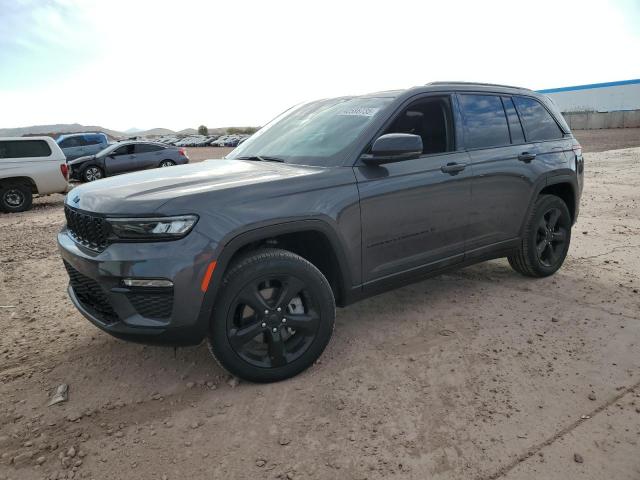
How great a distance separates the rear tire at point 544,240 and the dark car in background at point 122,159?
45.3 ft

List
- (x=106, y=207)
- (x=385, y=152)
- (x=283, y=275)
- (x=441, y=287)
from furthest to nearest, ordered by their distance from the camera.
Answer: (x=441, y=287)
(x=385, y=152)
(x=283, y=275)
(x=106, y=207)

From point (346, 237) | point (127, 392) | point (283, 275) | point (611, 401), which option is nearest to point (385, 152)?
point (346, 237)

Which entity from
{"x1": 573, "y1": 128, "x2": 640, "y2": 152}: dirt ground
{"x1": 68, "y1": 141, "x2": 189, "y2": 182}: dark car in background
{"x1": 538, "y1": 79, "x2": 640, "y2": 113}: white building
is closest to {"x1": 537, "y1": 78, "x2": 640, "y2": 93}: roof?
{"x1": 538, "y1": 79, "x2": 640, "y2": 113}: white building

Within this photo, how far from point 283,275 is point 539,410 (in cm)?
161

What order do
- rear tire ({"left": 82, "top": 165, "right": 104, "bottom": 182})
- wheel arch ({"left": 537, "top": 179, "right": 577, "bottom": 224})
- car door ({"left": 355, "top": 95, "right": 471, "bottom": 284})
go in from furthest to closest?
rear tire ({"left": 82, "top": 165, "right": 104, "bottom": 182}) < wheel arch ({"left": 537, "top": 179, "right": 577, "bottom": 224}) < car door ({"left": 355, "top": 95, "right": 471, "bottom": 284})

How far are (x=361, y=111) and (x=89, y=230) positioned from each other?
2.03 meters

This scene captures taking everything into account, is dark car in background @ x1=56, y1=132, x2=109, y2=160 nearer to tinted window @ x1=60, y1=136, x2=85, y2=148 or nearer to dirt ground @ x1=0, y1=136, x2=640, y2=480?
tinted window @ x1=60, y1=136, x2=85, y2=148

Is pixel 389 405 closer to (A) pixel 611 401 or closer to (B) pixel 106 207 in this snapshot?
(A) pixel 611 401

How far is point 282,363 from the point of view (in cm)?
299

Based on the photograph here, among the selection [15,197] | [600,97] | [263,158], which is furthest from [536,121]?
[600,97]

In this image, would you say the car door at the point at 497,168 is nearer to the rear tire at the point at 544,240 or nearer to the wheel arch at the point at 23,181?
the rear tire at the point at 544,240

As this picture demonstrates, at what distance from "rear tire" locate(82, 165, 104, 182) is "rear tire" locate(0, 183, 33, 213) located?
4.55 meters

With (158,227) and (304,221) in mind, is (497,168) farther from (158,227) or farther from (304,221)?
(158,227)

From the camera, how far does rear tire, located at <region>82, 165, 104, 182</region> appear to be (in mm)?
15484
